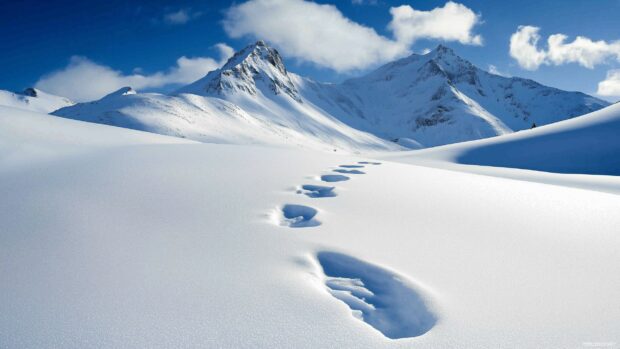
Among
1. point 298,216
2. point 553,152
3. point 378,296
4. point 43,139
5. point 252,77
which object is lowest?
point 378,296

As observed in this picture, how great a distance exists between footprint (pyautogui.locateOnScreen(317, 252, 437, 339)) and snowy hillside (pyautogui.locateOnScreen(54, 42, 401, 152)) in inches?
2015

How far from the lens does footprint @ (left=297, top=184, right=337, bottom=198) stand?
500 cm

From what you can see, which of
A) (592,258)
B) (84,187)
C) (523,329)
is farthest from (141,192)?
(592,258)

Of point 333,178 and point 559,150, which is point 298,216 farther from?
point 559,150

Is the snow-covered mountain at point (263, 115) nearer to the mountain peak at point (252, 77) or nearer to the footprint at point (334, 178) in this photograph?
the mountain peak at point (252, 77)

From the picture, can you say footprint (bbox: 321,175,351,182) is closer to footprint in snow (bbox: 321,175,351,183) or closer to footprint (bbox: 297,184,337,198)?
footprint in snow (bbox: 321,175,351,183)

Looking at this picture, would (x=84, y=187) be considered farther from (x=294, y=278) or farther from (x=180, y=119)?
(x=180, y=119)

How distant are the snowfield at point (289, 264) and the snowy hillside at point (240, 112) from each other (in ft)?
162

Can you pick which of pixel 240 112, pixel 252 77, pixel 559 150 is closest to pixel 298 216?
pixel 559 150

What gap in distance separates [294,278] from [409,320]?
2.77 feet

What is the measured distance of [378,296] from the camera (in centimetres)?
244

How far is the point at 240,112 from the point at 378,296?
83249mm

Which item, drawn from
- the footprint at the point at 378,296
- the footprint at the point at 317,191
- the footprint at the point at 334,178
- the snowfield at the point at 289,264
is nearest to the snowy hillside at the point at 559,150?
the snowfield at the point at 289,264

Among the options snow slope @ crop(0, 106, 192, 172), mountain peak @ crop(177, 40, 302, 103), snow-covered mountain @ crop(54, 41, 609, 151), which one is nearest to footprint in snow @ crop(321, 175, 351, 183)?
snow slope @ crop(0, 106, 192, 172)
